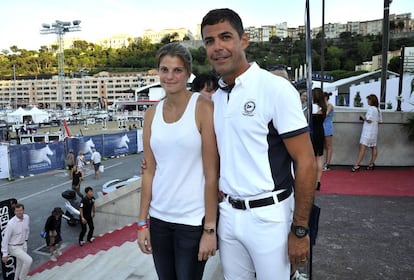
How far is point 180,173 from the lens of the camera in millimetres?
1890

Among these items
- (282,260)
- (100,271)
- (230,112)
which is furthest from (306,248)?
(100,271)

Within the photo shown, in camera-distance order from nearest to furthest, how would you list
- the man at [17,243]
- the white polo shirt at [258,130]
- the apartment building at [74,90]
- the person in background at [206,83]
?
the white polo shirt at [258,130]
the person in background at [206,83]
the man at [17,243]
the apartment building at [74,90]

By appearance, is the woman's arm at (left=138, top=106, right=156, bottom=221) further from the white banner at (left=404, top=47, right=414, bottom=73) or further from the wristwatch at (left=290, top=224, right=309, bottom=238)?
the white banner at (left=404, top=47, right=414, bottom=73)

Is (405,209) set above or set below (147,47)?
below

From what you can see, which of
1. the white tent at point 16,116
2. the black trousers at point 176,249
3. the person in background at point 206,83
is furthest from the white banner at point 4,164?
the white tent at point 16,116

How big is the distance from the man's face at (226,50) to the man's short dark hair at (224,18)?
17mm

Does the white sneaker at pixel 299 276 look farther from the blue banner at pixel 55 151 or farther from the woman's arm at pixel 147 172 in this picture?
the blue banner at pixel 55 151

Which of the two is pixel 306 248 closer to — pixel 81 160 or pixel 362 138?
pixel 362 138

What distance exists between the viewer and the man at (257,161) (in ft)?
5.38

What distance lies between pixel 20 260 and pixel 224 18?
24.6 ft

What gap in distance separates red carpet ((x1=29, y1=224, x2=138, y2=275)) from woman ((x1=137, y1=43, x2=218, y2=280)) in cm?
629

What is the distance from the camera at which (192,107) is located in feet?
6.20

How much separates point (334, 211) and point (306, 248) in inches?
124

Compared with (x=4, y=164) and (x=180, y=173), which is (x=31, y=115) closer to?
(x=4, y=164)
